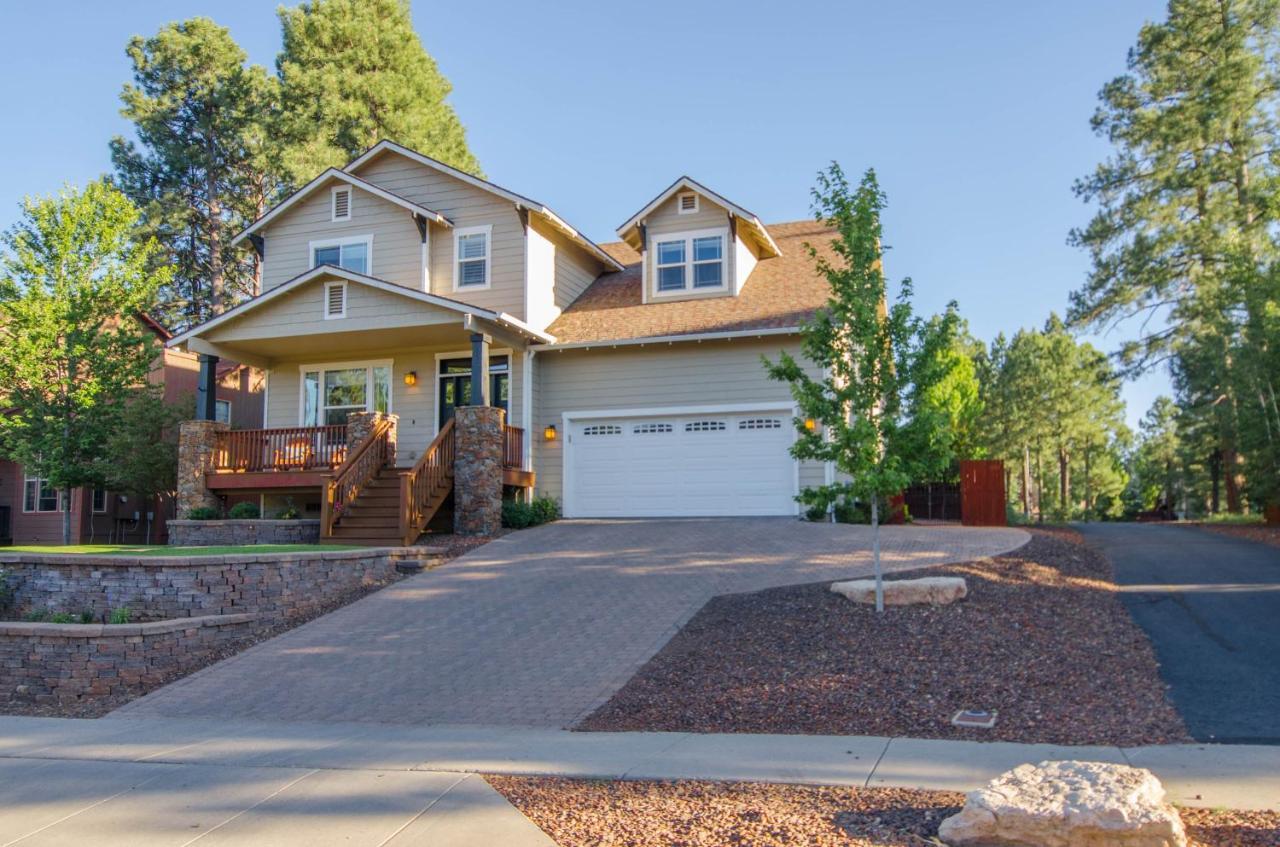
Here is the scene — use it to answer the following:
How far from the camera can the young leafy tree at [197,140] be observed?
3344 cm

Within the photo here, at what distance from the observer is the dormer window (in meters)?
21.4

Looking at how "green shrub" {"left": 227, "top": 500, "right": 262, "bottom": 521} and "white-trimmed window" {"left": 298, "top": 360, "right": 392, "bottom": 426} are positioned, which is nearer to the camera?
"green shrub" {"left": 227, "top": 500, "right": 262, "bottom": 521}

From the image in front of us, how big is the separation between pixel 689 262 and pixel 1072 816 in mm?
17127

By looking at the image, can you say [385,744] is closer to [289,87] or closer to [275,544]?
[275,544]

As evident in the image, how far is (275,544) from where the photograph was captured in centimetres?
1642

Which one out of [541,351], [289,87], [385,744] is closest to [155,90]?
[289,87]

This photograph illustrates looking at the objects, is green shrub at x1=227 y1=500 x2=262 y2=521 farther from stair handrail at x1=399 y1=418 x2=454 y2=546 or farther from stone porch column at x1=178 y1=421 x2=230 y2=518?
stair handrail at x1=399 y1=418 x2=454 y2=546

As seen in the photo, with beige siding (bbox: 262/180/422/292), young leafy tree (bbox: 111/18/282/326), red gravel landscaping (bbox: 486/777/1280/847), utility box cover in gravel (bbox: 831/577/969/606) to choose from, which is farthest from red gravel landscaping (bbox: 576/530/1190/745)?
young leafy tree (bbox: 111/18/282/326)

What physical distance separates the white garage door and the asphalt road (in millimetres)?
6061

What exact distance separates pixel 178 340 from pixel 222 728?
12.7 metres

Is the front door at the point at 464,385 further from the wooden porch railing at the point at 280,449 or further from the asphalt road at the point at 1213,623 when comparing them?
the asphalt road at the point at 1213,623

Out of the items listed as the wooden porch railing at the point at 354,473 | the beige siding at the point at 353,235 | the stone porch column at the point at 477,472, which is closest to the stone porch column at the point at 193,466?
the wooden porch railing at the point at 354,473

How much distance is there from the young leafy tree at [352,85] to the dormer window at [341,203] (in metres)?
11.0

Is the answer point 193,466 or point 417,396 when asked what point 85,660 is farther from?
point 417,396
